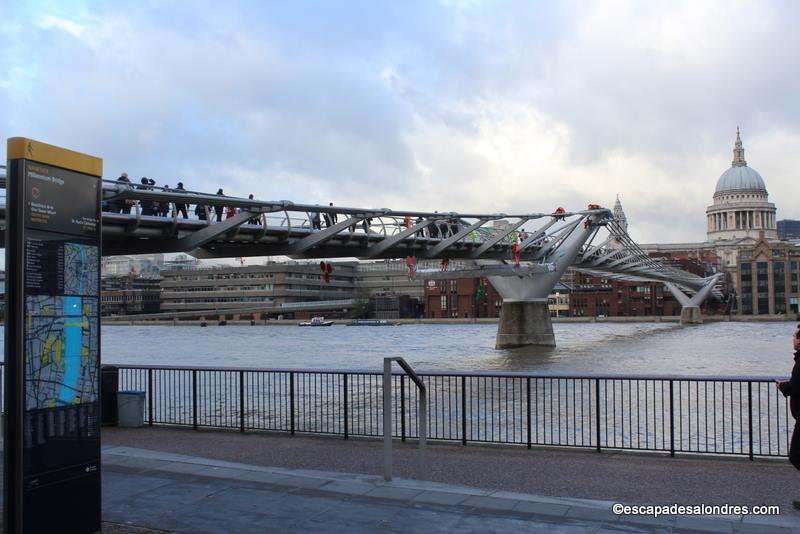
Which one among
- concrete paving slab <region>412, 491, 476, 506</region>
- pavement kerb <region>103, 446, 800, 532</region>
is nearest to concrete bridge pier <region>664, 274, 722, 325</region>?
pavement kerb <region>103, 446, 800, 532</region>

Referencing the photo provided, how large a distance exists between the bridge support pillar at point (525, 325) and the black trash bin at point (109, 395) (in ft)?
177

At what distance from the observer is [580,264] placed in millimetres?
75875

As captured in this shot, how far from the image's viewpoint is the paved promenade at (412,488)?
7023 millimetres

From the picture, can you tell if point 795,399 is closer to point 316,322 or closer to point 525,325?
point 525,325

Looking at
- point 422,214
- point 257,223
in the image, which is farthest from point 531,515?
point 422,214

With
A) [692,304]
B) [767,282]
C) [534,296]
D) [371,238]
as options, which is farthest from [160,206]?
[767,282]

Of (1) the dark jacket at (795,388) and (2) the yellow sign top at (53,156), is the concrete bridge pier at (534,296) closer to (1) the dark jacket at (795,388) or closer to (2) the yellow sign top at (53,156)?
(1) the dark jacket at (795,388)

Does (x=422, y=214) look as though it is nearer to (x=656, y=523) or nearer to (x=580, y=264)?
(x=580, y=264)

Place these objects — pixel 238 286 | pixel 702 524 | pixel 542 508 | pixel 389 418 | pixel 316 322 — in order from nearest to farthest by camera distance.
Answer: pixel 702 524
pixel 542 508
pixel 389 418
pixel 316 322
pixel 238 286

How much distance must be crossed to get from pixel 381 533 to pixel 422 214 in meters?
42.2

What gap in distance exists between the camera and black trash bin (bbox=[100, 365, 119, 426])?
13.2 metres

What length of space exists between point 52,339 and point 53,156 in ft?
4.41

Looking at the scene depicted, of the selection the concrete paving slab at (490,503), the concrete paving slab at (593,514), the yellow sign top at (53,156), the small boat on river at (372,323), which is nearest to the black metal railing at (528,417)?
the concrete paving slab at (490,503)

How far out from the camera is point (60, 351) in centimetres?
606
